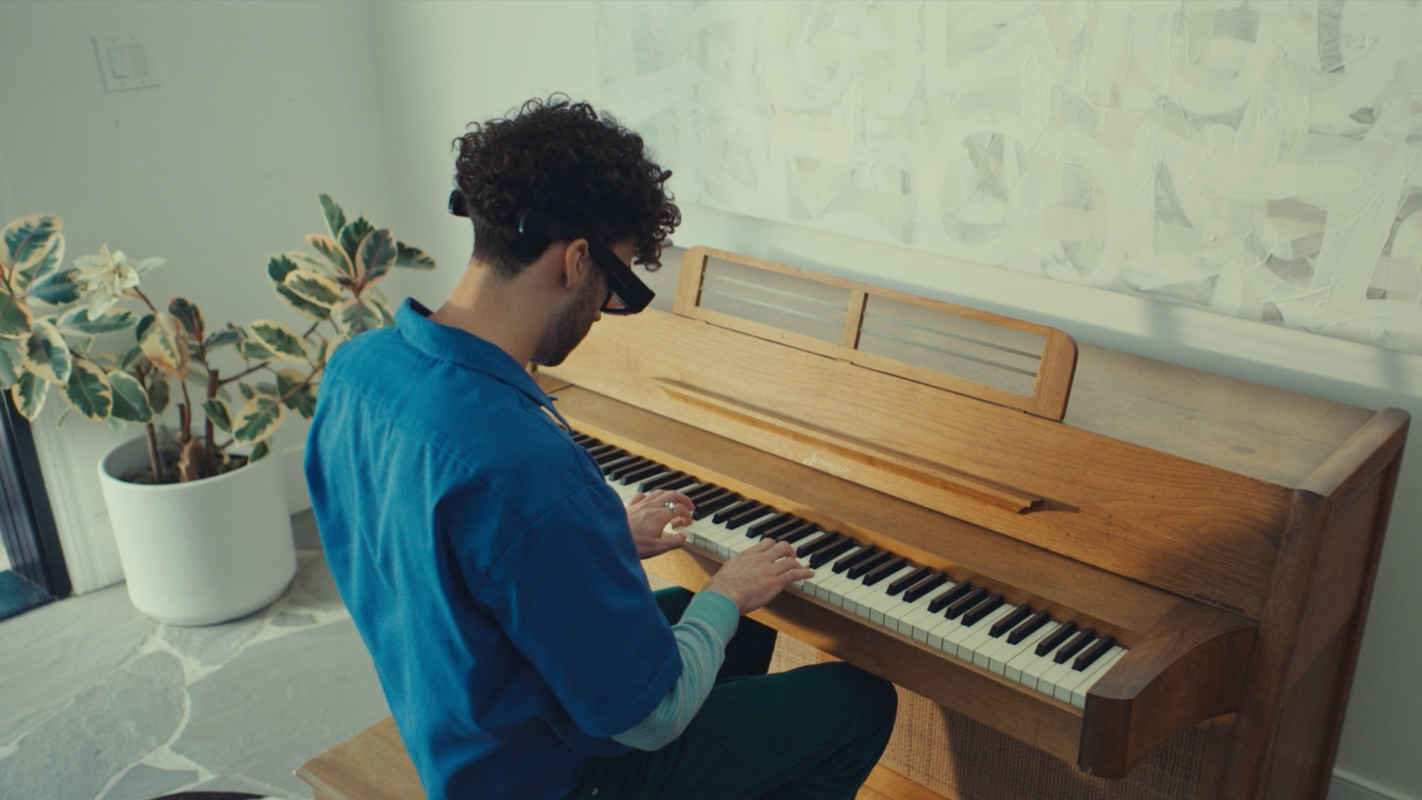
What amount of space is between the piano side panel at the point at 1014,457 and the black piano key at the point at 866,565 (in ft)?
0.40

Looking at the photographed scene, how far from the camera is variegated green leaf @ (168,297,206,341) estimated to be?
108 inches

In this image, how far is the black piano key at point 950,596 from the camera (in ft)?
5.61

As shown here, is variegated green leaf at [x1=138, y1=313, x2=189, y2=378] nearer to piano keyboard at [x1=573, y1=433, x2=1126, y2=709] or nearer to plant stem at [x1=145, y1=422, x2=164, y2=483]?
plant stem at [x1=145, y1=422, x2=164, y2=483]

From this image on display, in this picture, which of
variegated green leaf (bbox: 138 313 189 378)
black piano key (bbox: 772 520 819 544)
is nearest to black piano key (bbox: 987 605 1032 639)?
black piano key (bbox: 772 520 819 544)

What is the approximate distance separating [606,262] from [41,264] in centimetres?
Result: 166

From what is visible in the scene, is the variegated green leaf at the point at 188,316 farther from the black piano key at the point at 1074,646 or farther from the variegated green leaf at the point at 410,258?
the black piano key at the point at 1074,646

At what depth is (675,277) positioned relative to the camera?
244cm

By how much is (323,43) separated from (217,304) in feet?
2.41

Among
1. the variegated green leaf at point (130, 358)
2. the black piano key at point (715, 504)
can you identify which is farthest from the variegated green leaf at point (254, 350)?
the black piano key at point (715, 504)

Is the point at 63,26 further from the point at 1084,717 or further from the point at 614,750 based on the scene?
the point at 1084,717

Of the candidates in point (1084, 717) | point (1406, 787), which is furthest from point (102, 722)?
point (1406, 787)

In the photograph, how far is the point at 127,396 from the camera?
2619 mm

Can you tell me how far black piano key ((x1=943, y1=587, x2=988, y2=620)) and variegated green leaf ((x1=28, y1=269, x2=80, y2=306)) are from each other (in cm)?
192

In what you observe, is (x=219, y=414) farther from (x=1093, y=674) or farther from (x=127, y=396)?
(x=1093, y=674)
